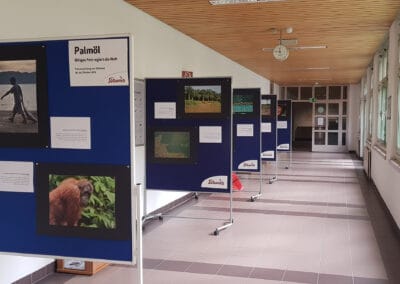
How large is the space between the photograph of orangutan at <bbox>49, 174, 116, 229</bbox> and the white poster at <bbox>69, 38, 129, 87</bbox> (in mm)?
604

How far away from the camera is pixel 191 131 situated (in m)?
5.86

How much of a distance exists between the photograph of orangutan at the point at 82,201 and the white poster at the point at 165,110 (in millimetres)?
3103

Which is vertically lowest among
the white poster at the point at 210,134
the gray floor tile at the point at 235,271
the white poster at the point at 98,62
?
the gray floor tile at the point at 235,271

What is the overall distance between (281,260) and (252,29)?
460 centimetres

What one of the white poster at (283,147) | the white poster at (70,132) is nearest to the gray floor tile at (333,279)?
the white poster at (70,132)

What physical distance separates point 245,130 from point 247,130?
4 centimetres

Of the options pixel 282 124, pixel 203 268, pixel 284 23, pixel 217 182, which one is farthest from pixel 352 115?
pixel 203 268

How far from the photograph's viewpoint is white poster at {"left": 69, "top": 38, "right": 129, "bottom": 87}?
2.70 meters

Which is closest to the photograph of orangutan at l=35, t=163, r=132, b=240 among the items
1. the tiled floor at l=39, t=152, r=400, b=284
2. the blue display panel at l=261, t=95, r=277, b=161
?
the tiled floor at l=39, t=152, r=400, b=284

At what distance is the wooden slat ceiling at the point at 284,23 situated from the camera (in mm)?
6363

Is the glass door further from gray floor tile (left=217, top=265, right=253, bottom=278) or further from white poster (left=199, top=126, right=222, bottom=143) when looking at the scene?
gray floor tile (left=217, top=265, right=253, bottom=278)

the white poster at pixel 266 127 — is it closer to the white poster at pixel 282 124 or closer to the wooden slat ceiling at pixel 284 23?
the wooden slat ceiling at pixel 284 23

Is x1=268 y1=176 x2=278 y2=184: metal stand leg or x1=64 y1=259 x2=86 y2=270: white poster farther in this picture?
x1=268 y1=176 x2=278 y2=184: metal stand leg

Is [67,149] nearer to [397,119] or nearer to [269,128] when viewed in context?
[397,119]
